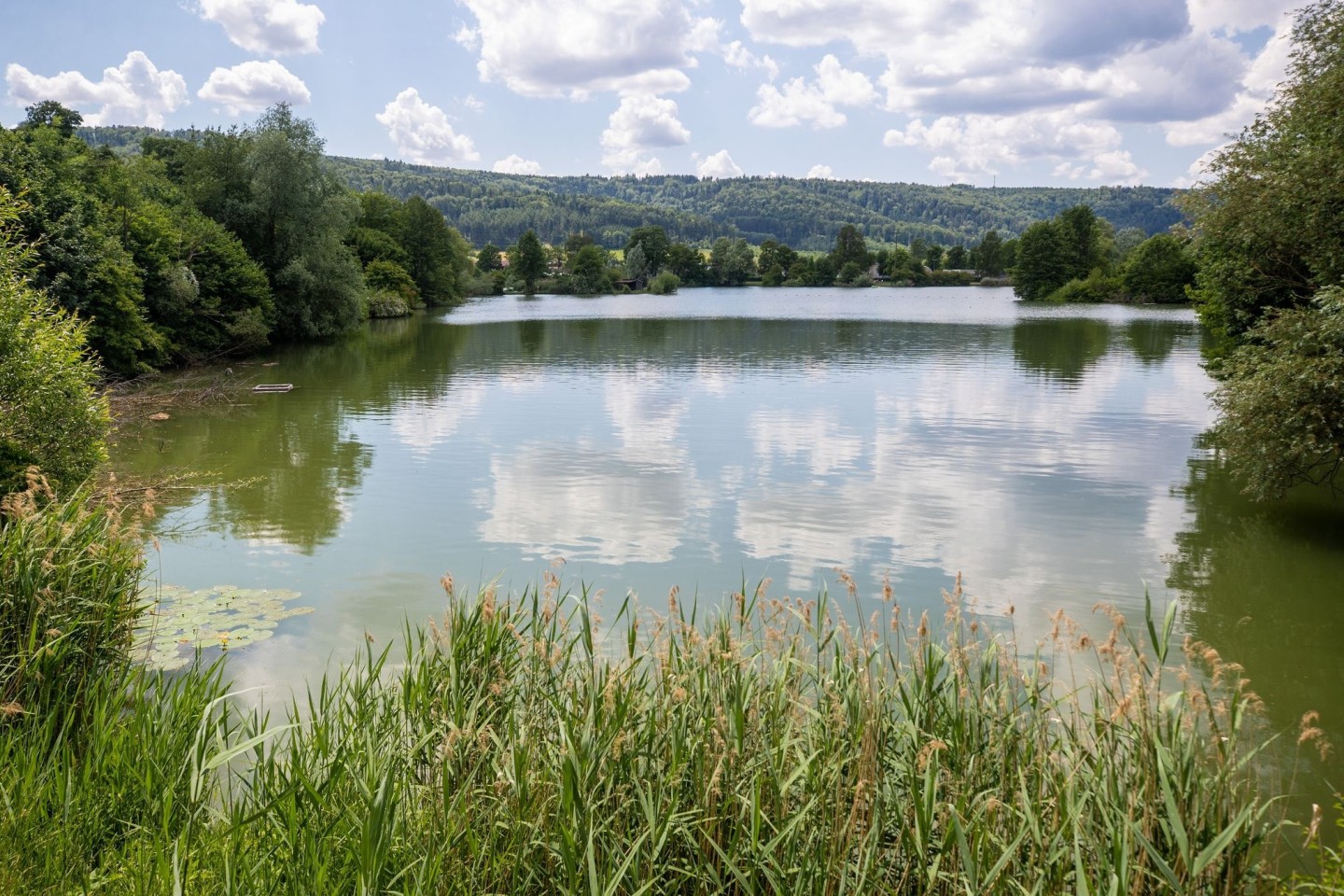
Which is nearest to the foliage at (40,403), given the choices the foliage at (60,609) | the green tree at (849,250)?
the foliage at (60,609)

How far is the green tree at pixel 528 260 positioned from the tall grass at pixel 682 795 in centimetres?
11639

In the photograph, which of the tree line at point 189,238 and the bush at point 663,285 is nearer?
the tree line at point 189,238

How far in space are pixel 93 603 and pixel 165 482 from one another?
1177cm

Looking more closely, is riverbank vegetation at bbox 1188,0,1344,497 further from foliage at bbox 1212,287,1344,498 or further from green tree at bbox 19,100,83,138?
green tree at bbox 19,100,83,138

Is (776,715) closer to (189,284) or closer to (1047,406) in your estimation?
(1047,406)

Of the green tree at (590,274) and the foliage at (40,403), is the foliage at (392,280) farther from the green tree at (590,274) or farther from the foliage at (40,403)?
the foliage at (40,403)

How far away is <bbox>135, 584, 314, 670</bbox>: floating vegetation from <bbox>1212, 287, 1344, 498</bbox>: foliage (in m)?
14.1

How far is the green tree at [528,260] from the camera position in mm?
120812

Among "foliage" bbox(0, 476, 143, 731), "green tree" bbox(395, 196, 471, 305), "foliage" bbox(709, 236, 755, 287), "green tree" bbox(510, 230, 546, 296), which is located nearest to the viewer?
"foliage" bbox(0, 476, 143, 731)

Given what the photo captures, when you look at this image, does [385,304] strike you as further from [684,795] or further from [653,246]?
[653,246]

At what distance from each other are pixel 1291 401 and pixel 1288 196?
5.87m

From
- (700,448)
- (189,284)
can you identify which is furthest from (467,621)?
(189,284)

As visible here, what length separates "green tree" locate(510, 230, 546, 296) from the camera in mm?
120812

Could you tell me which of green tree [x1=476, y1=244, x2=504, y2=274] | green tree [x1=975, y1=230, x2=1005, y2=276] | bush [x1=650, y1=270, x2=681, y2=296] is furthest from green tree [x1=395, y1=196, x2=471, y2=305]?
green tree [x1=975, y1=230, x2=1005, y2=276]
